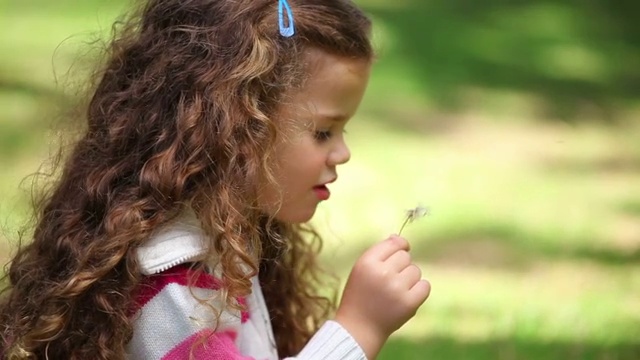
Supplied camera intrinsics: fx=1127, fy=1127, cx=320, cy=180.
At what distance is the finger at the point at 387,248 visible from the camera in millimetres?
Answer: 1806

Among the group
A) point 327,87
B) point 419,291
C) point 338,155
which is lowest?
point 419,291

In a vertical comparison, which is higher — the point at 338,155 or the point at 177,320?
the point at 338,155

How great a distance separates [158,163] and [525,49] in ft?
9.61

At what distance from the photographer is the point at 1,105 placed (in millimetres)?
3928

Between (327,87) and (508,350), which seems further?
(508,350)

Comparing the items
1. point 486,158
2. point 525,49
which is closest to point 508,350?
point 486,158

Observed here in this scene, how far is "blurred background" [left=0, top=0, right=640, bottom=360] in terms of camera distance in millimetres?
2652

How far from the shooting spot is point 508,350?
2475 mm

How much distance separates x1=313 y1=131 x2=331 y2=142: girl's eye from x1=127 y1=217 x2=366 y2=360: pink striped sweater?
9.9 inches

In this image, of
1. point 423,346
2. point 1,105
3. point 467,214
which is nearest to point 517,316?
point 423,346

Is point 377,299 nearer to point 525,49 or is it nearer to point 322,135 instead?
point 322,135

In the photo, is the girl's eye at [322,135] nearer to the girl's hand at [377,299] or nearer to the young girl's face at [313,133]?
the young girl's face at [313,133]

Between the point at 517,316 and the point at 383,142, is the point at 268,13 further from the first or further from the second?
the point at 383,142

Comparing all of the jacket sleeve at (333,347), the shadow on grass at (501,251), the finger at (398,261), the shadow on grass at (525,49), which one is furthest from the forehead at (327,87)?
the shadow on grass at (525,49)
